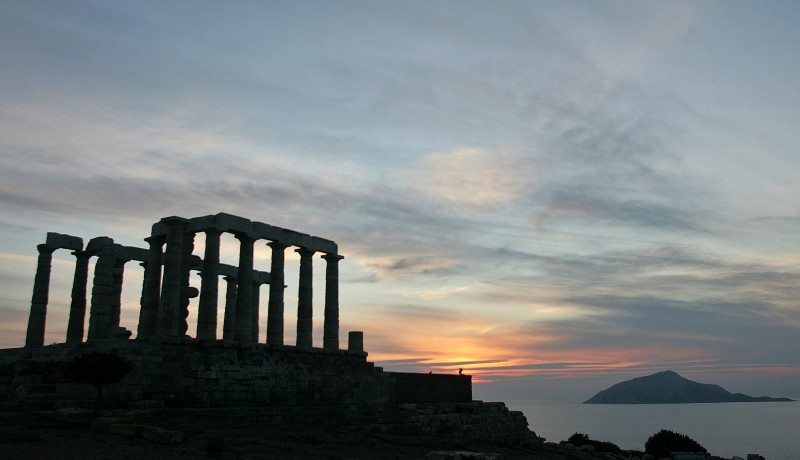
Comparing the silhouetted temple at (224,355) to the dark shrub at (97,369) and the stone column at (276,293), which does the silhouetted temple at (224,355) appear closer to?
the stone column at (276,293)

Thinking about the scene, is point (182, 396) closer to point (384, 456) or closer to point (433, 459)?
point (384, 456)

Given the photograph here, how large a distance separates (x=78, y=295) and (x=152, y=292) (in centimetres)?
666

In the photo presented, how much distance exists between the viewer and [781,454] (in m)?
91.4

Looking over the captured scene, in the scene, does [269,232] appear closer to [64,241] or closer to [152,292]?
[152,292]

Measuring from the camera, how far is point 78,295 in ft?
133

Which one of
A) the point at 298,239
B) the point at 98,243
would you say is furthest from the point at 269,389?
the point at 98,243

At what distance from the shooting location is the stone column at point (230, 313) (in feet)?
119

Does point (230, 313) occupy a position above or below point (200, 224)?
below

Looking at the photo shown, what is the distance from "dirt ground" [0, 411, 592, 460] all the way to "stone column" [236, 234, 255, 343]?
22.9ft

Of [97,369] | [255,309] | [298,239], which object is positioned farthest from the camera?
[255,309]

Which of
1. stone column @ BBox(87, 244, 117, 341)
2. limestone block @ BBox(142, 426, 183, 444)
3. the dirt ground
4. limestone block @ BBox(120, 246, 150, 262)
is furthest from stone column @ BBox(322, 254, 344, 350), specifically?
limestone block @ BBox(142, 426, 183, 444)

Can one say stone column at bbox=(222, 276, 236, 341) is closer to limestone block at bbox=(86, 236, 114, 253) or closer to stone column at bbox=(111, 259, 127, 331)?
stone column at bbox=(111, 259, 127, 331)

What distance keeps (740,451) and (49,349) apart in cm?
9204

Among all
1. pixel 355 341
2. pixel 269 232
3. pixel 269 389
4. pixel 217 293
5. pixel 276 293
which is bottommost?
pixel 269 389
